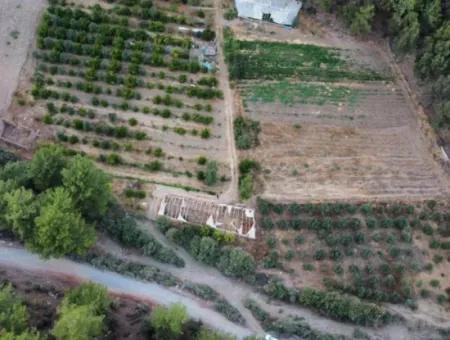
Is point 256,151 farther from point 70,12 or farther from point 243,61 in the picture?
point 70,12

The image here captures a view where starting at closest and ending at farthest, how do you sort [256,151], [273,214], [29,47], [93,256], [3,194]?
[3,194], [93,256], [273,214], [256,151], [29,47]

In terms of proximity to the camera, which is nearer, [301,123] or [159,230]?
[159,230]

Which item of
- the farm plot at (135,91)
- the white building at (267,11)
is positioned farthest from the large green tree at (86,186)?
the white building at (267,11)

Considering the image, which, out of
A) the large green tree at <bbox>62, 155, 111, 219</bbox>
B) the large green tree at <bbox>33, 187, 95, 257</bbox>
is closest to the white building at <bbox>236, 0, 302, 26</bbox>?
the large green tree at <bbox>62, 155, 111, 219</bbox>

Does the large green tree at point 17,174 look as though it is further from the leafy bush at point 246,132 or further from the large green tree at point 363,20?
the large green tree at point 363,20

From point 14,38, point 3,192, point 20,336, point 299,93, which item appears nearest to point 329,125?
point 299,93

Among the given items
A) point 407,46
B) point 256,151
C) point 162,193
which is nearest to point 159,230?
point 162,193
